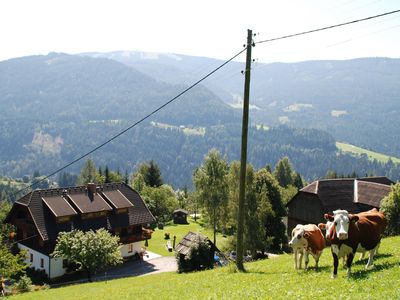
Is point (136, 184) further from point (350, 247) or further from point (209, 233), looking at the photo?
point (350, 247)

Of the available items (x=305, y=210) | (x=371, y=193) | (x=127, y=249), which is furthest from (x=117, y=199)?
(x=371, y=193)

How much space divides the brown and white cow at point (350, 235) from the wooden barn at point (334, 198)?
39931 mm

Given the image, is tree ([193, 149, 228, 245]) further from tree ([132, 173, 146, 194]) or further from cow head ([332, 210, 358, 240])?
cow head ([332, 210, 358, 240])

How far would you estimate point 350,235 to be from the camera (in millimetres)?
15750

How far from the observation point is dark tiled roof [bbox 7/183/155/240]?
58.2 metres

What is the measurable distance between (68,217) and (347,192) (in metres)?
40.0

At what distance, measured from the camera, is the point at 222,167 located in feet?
224

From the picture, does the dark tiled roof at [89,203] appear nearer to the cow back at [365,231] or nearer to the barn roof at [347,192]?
the barn roof at [347,192]

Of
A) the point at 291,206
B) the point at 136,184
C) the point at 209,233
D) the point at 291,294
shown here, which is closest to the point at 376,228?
the point at 291,294

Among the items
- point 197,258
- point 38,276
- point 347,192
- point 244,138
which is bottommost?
point 38,276

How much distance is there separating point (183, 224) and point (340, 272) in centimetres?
9041

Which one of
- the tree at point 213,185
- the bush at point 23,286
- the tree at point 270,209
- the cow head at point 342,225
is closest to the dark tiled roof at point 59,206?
the bush at point 23,286

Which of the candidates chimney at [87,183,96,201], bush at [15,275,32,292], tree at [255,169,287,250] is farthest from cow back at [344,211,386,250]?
chimney at [87,183,96,201]

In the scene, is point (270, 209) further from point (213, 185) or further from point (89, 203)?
point (89, 203)
